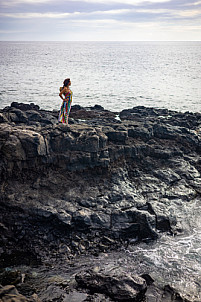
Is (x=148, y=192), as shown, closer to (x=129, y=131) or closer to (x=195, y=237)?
(x=195, y=237)

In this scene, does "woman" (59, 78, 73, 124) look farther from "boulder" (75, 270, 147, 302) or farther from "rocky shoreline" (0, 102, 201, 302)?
"boulder" (75, 270, 147, 302)

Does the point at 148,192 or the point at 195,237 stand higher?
the point at 148,192

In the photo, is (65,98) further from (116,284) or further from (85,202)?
(116,284)

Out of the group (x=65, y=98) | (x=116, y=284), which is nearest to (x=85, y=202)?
(x=116, y=284)

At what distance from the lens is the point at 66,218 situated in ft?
44.0

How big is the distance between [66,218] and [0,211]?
9.95 feet

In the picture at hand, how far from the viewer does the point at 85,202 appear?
570 inches

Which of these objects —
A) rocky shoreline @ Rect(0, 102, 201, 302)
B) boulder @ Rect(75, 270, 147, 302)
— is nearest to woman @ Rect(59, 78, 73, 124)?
rocky shoreline @ Rect(0, 102, 201, 302)

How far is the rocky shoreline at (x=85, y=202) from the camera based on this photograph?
422 inches

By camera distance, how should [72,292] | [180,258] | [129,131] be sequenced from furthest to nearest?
[129,131] → [180,258] → [72,292]

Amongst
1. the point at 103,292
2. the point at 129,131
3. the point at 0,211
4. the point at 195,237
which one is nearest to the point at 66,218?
the point at 0,211

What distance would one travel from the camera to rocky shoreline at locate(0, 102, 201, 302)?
10.7 metres

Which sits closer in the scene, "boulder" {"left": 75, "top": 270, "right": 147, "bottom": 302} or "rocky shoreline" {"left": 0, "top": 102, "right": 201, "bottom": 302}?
"boulder" {"left": 75, "top": 270, "right": 147, "bottom": 302}

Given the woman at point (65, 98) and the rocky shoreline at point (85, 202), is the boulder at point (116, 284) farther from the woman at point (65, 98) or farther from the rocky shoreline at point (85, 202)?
the woman at point (65, 98)
